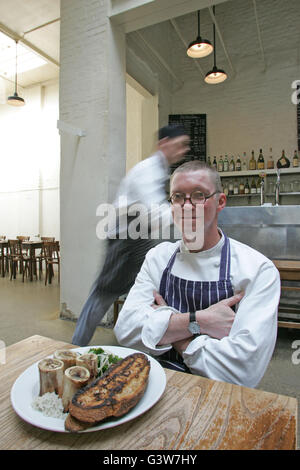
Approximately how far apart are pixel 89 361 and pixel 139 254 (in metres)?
1.45

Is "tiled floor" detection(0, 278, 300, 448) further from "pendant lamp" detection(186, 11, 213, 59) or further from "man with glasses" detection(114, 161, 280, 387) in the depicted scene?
"pendant lamp" detection(186, 11, 213, 59)

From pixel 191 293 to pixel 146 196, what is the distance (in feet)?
3.72

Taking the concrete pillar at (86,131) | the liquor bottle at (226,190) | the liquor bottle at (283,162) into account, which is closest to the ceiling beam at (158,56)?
the concrete pillar at (86,131)

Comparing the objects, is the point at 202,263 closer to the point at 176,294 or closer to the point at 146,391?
the point at 176,294

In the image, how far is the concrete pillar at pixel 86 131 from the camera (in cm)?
336

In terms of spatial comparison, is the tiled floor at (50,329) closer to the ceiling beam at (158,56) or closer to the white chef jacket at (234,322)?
the white chef jacket at (234,322)

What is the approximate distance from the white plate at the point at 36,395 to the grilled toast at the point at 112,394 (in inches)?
0.6

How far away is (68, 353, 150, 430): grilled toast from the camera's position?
57 centimetres

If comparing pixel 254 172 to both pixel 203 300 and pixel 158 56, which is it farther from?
pixel 203 300

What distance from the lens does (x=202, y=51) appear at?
425cm

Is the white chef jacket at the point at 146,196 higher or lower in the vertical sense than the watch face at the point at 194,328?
higher

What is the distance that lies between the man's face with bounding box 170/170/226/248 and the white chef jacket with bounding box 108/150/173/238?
0.91 m

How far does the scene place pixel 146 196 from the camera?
212cm

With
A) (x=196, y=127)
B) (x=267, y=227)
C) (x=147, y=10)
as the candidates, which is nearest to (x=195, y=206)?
(x=267, y=227)
